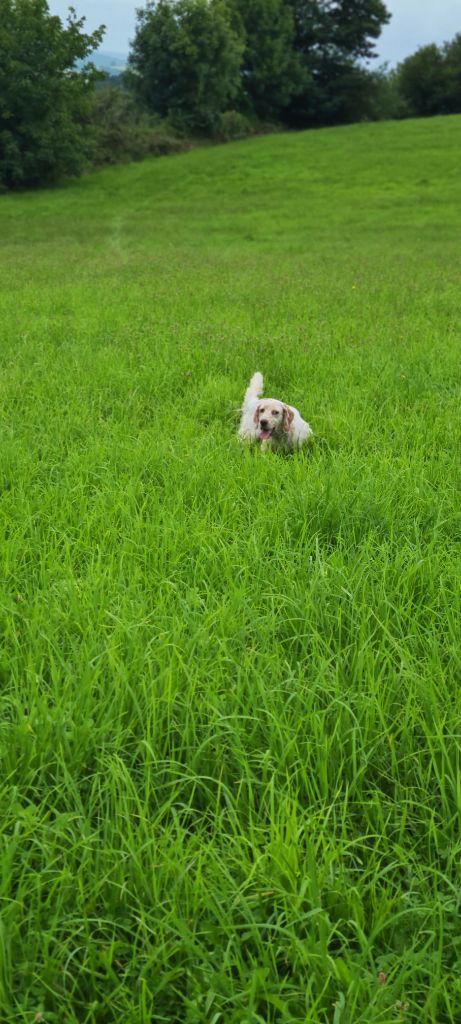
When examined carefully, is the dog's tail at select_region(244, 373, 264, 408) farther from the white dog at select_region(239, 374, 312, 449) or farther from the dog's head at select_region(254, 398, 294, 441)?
the dog's head at select_region(254, 398, 294, 441)

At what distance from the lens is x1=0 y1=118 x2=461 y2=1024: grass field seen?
4.77 ft

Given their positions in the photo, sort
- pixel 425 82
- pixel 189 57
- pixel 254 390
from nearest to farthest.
Answer: pixel 254 390
pixel 189 57
pixel 425 82

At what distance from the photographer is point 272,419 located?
4.70m

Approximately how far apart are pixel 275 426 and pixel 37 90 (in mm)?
35003

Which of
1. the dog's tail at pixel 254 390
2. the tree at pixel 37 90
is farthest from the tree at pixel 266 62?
the dog's tail at pixel 254 390

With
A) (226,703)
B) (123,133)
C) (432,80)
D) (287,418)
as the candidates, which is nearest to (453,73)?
(432,80)

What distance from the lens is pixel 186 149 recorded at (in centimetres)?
4184

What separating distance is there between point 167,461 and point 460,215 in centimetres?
2503

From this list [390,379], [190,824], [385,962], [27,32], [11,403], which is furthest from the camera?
[27,32]

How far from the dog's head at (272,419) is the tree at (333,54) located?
58.1 m

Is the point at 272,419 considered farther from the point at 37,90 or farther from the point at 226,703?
the point at 37,90

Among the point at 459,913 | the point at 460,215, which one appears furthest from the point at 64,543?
the point at 460,215

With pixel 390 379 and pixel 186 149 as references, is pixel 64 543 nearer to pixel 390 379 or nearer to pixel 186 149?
pixel 390 379

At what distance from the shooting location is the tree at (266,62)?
166 ft
